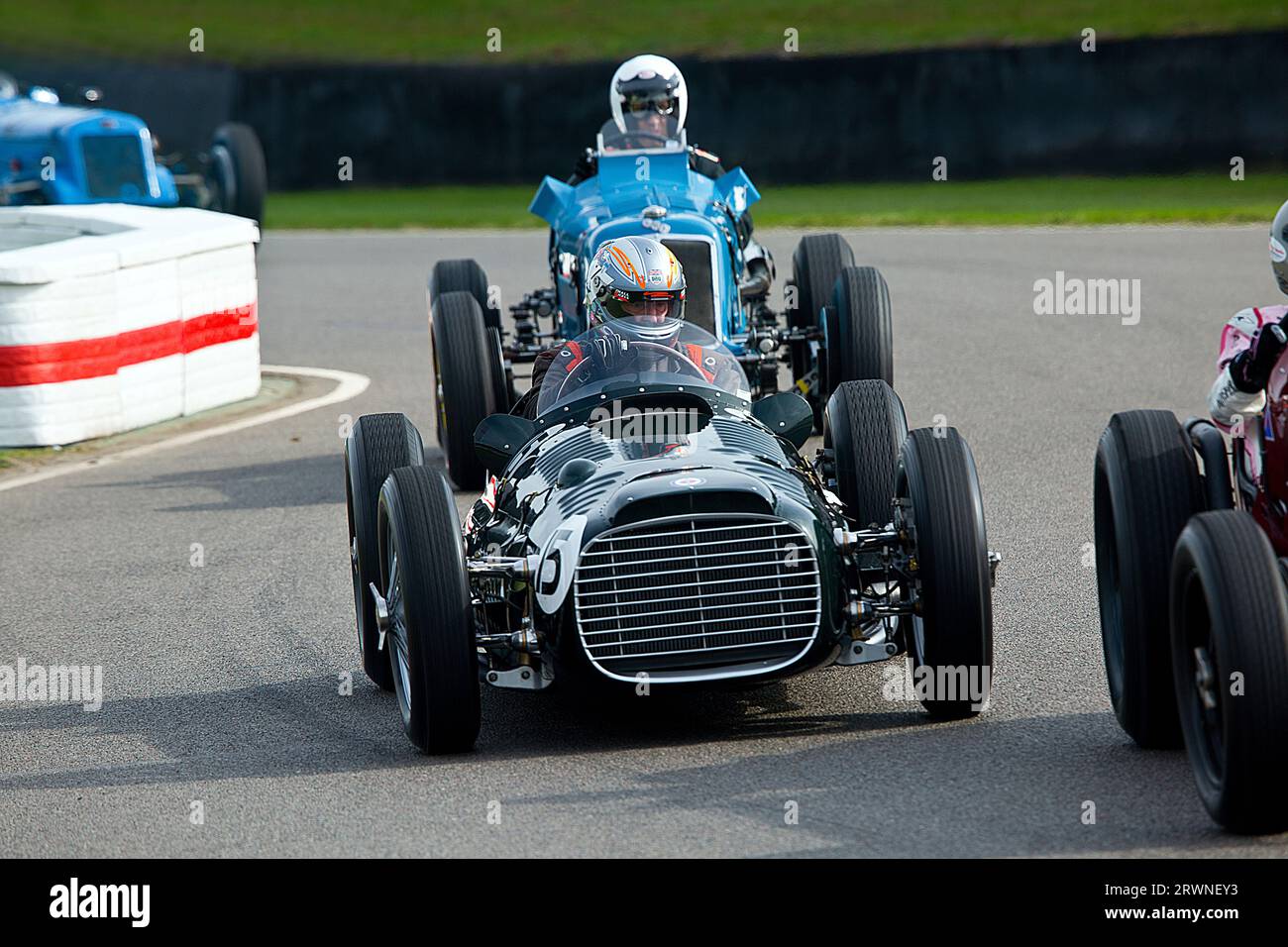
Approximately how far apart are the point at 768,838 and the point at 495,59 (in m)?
24.2

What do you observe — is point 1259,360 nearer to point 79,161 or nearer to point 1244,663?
point 1244,663

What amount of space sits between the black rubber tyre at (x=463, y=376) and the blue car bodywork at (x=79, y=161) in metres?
9.98

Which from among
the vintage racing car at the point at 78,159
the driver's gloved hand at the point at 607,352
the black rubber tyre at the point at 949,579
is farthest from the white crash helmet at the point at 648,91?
the vintage racing car at the point at 78,159

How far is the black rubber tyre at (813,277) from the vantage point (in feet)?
38.0

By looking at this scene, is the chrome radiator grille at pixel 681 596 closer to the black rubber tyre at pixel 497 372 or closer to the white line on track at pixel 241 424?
the black rubber tyre at pixel 497 372

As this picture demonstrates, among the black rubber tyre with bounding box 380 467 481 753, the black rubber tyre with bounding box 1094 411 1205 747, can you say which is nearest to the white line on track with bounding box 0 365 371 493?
the black rubber tyre with bounding box 380 467 481 753

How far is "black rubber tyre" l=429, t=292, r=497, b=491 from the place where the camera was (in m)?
10.2

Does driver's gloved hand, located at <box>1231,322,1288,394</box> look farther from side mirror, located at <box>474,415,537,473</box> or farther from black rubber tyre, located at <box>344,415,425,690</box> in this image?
black rubber tyre, located at <box>344,415,425,690</box>

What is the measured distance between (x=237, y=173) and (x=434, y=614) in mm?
15556

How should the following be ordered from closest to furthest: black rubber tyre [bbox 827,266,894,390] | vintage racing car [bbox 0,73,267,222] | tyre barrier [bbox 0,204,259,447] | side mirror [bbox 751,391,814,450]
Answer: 1. side mirror [bbox 751,391,814,450]
2. black rubber tyre [bbox 827,266,894,390]
3. tyre barrier [bbox 0,204,259,447]
4. vintage racing car [bbox 0,73,267,222]

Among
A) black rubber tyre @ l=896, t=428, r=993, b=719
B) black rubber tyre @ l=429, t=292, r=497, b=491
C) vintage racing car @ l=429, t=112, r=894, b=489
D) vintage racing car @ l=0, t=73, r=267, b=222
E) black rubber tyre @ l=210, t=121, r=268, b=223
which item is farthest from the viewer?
black rubber tyre @ l=210, t=121, r=268, b=223

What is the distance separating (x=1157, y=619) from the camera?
5.87 meters

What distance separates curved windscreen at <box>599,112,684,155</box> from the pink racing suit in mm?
6559

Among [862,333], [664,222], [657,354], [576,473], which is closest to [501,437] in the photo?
[657,354]
